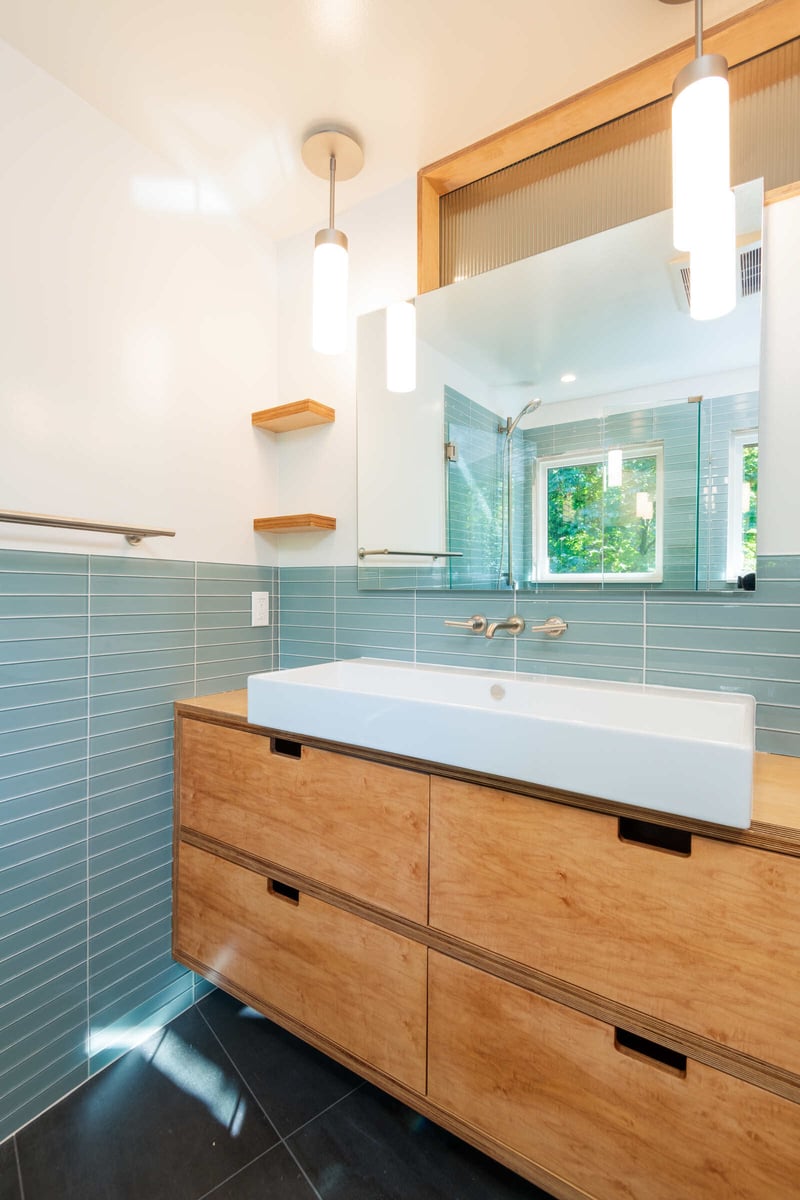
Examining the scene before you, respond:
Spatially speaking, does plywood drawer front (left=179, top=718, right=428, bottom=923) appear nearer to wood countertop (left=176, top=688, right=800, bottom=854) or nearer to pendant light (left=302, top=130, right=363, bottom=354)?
wood countertop (left=176, top=688, right=800, bottom=854)

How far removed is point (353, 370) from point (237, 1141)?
1937mm

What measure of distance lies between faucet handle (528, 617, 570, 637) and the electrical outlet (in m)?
0.92

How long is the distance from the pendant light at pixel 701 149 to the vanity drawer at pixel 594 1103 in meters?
1.38

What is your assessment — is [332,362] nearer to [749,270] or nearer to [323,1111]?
[749,270]

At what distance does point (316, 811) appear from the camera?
1166mm

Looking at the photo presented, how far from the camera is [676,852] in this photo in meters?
0.79

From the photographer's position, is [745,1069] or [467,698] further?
[467,698]

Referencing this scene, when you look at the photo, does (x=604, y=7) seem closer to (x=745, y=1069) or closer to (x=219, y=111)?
(x=219, y=111)

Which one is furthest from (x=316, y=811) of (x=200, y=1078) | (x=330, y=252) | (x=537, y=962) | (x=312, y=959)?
(x=330, y=252)

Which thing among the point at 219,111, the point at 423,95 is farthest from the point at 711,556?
the point at 219,111

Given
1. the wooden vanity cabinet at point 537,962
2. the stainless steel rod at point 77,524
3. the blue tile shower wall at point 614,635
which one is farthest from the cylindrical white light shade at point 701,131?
the stainless steel rod at point 77,524

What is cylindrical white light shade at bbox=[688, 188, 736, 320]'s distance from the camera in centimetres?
106

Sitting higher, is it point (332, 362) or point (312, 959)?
point (332, 362)

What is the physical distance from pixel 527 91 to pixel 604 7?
0.22 meters
